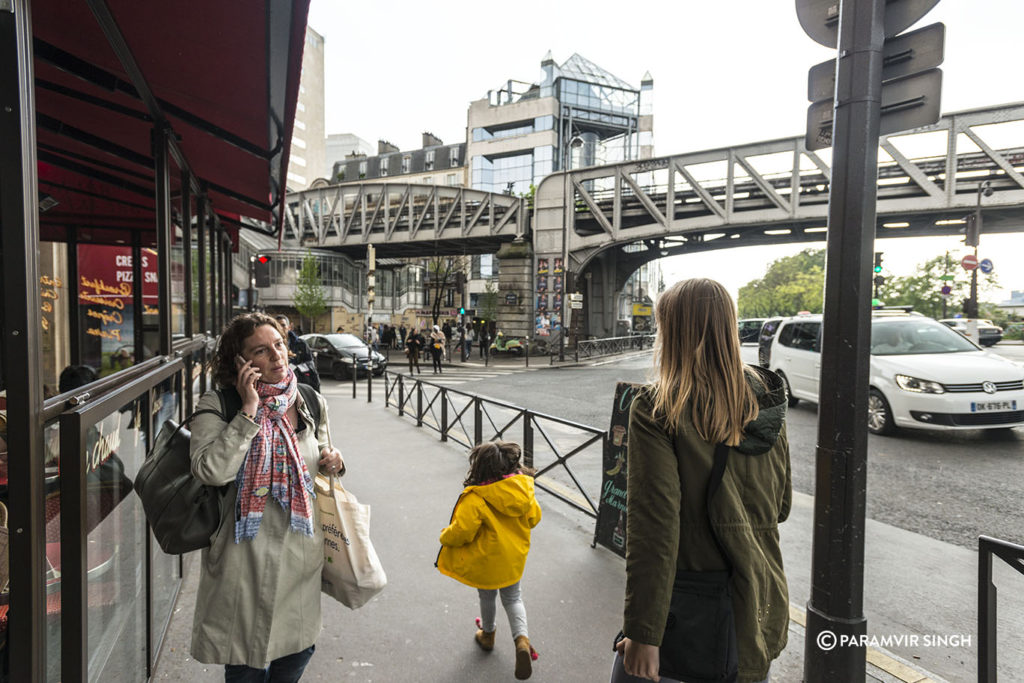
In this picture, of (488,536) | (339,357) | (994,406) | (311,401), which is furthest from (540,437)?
(339,357)

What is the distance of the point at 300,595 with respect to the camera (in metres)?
2.14

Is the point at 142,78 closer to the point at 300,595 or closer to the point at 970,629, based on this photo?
the point at 300,595

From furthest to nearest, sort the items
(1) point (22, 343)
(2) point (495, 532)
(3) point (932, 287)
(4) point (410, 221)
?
(3) point (932, 287)
(4) point (410, 221)
(2) point (495, 532)
(1) point (22, 343)

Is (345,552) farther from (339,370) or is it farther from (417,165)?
(417,165)

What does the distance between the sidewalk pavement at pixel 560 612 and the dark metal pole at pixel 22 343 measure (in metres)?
1.75

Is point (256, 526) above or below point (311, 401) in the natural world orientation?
below

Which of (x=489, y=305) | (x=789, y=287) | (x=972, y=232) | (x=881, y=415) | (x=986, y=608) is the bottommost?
(x=881, y=415)

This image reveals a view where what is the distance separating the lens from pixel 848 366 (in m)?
2.44

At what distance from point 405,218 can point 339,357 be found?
21.9 meters

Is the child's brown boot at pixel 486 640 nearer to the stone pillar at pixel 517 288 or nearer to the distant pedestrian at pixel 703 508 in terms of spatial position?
the distant pedestrian at pixel 703 508

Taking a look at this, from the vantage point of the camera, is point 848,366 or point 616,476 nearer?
point 848,366

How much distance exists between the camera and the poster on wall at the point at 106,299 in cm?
996

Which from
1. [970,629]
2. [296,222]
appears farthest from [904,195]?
[296,222]

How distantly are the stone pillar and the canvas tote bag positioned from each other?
2834cm
